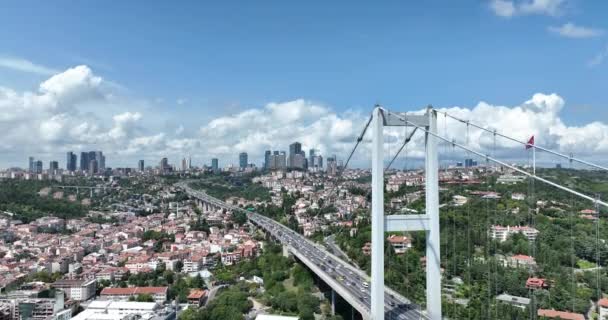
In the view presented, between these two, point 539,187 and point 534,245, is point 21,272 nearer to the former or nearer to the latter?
point 534,245

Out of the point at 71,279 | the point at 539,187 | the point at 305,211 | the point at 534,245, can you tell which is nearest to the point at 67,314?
the point at 71,279

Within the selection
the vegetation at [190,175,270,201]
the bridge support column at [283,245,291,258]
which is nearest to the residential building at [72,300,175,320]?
the bridge support column at [283,245,291,258]

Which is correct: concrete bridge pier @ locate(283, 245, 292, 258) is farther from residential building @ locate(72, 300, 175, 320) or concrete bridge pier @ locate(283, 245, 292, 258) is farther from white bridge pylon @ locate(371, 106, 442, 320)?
white bridge pylon @ locate(371, 106, 442, 320)

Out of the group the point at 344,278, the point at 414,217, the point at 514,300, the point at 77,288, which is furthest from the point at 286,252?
the point at 414,217

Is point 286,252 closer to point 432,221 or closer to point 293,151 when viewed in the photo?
point 432,221

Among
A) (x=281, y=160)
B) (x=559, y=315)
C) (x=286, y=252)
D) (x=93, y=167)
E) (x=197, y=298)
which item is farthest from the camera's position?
(x=281, y=160)
